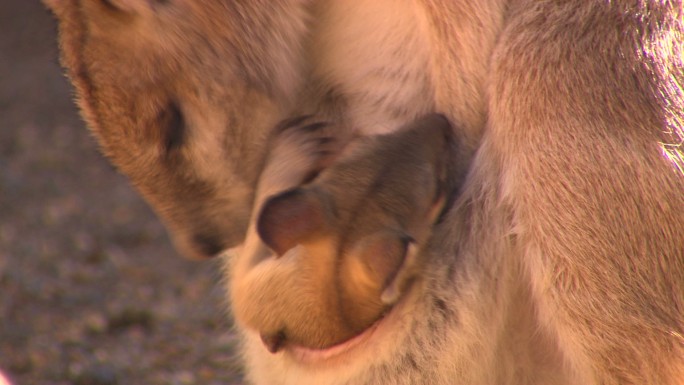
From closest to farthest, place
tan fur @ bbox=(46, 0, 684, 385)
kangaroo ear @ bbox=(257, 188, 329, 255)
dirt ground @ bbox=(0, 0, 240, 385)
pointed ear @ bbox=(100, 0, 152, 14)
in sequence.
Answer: tan fur @ bbox=(46, 0, 684, 385)
kangaroo ear @ bbox=(257, 188, 329, 255)
pointed ear @ bbox=(100, 0, 152, 14)
dirt ground @ bbox=(0, 0, 240, 385)

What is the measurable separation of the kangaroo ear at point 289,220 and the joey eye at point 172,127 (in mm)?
323

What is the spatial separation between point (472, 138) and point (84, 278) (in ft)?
6.98

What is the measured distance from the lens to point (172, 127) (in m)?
2.40

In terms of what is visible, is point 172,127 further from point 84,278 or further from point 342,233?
point 84,278

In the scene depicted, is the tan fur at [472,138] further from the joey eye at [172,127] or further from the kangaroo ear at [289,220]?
the kangaroo ear at [289,220]

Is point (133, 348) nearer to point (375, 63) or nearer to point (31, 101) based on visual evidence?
point (375, 63)

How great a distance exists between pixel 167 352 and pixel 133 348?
0.35 feet

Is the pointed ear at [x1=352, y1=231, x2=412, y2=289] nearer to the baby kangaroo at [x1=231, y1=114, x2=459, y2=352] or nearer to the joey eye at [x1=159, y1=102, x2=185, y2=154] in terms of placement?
the baby kangaroo at [x1=231, y1=114, x2=459, y2=352]

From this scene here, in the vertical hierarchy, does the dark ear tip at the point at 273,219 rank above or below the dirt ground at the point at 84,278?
above

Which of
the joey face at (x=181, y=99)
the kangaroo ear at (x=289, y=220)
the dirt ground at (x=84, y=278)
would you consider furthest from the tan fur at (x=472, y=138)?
the dirt ground at (x=84, y=278)

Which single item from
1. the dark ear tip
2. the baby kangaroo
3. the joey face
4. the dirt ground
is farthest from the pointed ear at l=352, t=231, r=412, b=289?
the dirt ground

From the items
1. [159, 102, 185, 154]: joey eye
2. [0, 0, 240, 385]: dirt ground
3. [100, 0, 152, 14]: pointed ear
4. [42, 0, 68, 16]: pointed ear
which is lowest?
[0, 0, 240, 385]: dirt ground

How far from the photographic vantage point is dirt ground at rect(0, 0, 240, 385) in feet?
11.8

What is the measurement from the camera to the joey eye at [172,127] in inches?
94.2
